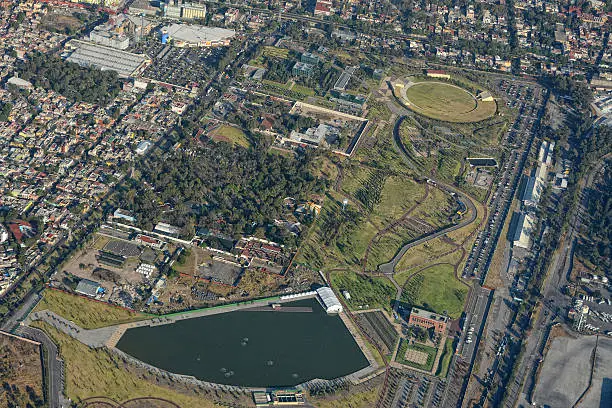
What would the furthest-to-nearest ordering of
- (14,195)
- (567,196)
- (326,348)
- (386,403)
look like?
(567,196), (14,195), (326,348), (386,403)

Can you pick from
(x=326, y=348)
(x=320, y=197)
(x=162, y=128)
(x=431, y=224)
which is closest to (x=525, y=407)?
(x=326, y=348)

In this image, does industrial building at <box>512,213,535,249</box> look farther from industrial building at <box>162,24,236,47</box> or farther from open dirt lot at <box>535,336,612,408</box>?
industrial building at <box>162,24,236,47</box>

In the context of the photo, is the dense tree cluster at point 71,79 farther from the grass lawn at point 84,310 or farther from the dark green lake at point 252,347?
the dark green lake at point 252,347

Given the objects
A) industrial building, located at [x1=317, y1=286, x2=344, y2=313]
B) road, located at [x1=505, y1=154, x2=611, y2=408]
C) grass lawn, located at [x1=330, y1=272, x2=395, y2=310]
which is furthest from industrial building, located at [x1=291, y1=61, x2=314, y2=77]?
industrial building, located at [x1=317, y1=286, x2=344, y2=313]

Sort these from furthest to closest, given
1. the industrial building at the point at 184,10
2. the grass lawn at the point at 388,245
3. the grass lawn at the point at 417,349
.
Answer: the industrial building at the point at 184,10, the grass lawn at the point at 388,245, the grass lawn at the point at 417,349

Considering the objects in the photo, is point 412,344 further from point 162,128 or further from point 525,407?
point 162,128

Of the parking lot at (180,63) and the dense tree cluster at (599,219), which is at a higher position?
the parking lot at (180,63)

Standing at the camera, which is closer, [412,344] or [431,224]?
[412,344]

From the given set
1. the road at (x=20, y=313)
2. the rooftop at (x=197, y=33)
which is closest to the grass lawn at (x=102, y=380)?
the road at (x=20, y=313)
